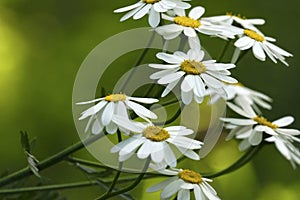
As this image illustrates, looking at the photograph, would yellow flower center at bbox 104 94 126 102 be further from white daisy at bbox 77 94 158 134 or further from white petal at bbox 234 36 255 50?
white petal at bbox 234 36 255 50

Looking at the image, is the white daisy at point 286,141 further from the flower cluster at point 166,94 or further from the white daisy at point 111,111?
the white daisy at point 111,111

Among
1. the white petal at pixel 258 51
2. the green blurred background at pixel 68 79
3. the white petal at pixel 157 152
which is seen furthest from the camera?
the green blurred background at pixel 68 79

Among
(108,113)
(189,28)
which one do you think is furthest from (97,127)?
(189,28)

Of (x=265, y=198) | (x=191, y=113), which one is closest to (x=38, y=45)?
(x=265, y=198)

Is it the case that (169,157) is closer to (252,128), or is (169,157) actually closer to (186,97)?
(186,97)

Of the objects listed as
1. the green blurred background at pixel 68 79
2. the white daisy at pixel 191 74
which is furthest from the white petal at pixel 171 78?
the green blurred background at pixel 68 79
